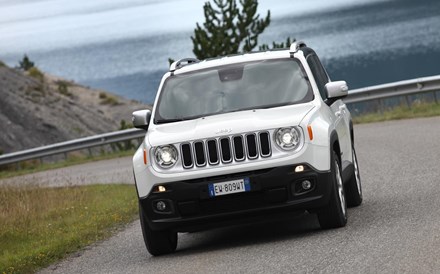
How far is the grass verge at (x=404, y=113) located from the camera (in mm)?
27533

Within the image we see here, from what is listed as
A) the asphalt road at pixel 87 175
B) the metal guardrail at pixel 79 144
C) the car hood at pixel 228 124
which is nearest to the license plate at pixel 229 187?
the car hood at pixel 228 124

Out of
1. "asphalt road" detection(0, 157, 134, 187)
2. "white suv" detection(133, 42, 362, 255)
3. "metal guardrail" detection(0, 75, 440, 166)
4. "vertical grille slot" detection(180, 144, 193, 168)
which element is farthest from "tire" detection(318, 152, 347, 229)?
"metal guardrail" detection(0, 75, 440, 166)

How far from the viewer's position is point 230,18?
A: 49188 millimetres

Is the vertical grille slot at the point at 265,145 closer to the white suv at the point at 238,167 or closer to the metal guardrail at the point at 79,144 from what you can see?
the white suv at the point at 238,167

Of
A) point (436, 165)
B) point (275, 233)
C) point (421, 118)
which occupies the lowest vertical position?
point (421, 118)

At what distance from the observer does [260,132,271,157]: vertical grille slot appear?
1126 centimetres

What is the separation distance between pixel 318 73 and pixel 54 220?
5055mm

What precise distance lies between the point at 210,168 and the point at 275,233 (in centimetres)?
136

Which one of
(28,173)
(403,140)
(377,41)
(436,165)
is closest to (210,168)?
(436,165)

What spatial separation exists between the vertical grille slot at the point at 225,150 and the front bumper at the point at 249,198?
16 centimetres

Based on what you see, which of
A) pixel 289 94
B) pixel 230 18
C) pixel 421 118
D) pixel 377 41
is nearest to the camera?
pixel 289 94

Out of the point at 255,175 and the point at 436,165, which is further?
the point at 436,165

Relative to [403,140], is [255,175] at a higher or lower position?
higher

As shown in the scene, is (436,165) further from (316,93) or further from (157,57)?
(157,57)
